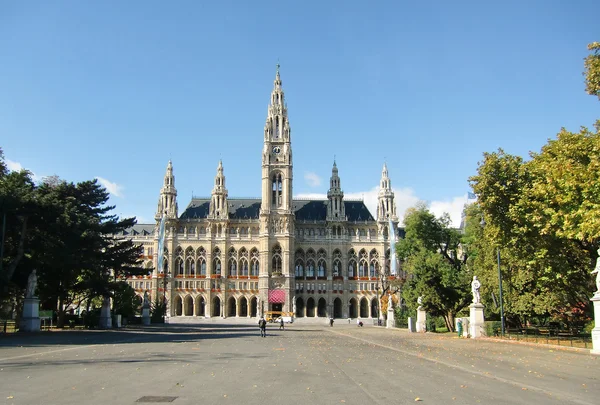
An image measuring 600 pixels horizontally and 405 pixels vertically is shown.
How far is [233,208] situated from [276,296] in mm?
22424

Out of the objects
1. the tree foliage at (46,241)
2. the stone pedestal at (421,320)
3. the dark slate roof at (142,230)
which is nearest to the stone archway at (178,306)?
the dark slate roof at (142,230)

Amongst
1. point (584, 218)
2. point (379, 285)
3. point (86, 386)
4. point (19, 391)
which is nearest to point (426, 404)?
point (86, 386)

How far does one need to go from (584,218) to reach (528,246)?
10.4 m

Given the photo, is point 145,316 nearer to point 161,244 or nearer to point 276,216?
point 161,244

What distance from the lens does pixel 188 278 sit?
110062 millimetres

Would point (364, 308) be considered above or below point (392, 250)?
below

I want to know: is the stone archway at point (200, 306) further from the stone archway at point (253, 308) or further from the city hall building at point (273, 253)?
the stone archway at point (253, 308)

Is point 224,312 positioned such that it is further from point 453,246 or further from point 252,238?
point 453,246

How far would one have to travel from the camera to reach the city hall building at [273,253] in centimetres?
10944

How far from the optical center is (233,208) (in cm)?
11912

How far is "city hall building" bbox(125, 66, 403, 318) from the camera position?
109 m

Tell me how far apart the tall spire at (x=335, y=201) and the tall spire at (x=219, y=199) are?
21.1 metres

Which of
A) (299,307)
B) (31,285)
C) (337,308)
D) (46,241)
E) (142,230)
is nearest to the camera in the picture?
(31,285)

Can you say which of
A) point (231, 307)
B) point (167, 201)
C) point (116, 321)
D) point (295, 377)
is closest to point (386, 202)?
point (231, 307)
